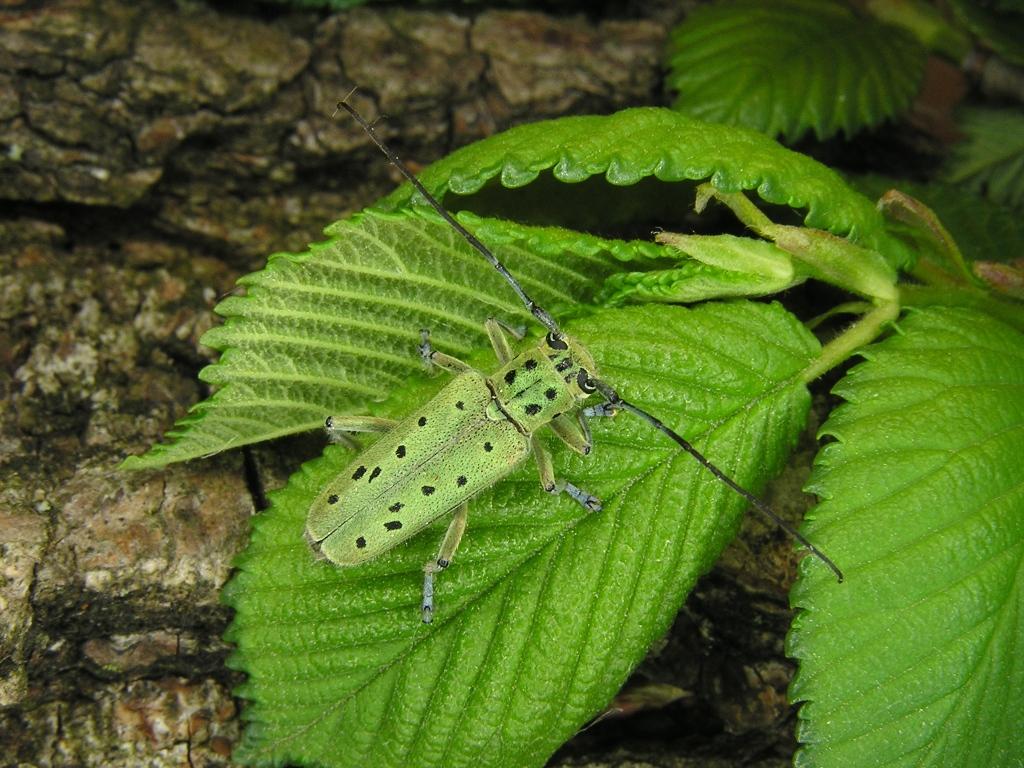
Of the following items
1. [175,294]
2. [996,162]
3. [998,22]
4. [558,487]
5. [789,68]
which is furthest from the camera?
[996,162]

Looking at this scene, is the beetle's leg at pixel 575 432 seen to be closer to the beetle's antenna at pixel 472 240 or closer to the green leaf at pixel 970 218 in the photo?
the beetle's antenna at pixel 472 240

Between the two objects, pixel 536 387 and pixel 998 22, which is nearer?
pixel 536 387

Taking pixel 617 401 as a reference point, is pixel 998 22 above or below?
above

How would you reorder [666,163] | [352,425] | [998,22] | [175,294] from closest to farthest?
[666,163] < [352,425] < [175,294] < [998,22]

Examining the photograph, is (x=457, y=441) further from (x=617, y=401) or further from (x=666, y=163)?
(x=666, y=163)

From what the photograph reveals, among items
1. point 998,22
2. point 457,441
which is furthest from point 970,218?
point 457,441

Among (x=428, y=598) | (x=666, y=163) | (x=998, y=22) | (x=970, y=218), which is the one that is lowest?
(x=428, y=598)

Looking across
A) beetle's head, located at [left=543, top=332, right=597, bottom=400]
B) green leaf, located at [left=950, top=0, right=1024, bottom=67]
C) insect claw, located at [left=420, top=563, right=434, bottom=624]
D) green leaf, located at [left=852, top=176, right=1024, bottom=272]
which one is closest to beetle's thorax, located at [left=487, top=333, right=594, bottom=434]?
beetle's head, located at [left=543, top=332, right=597, bottom=400]
